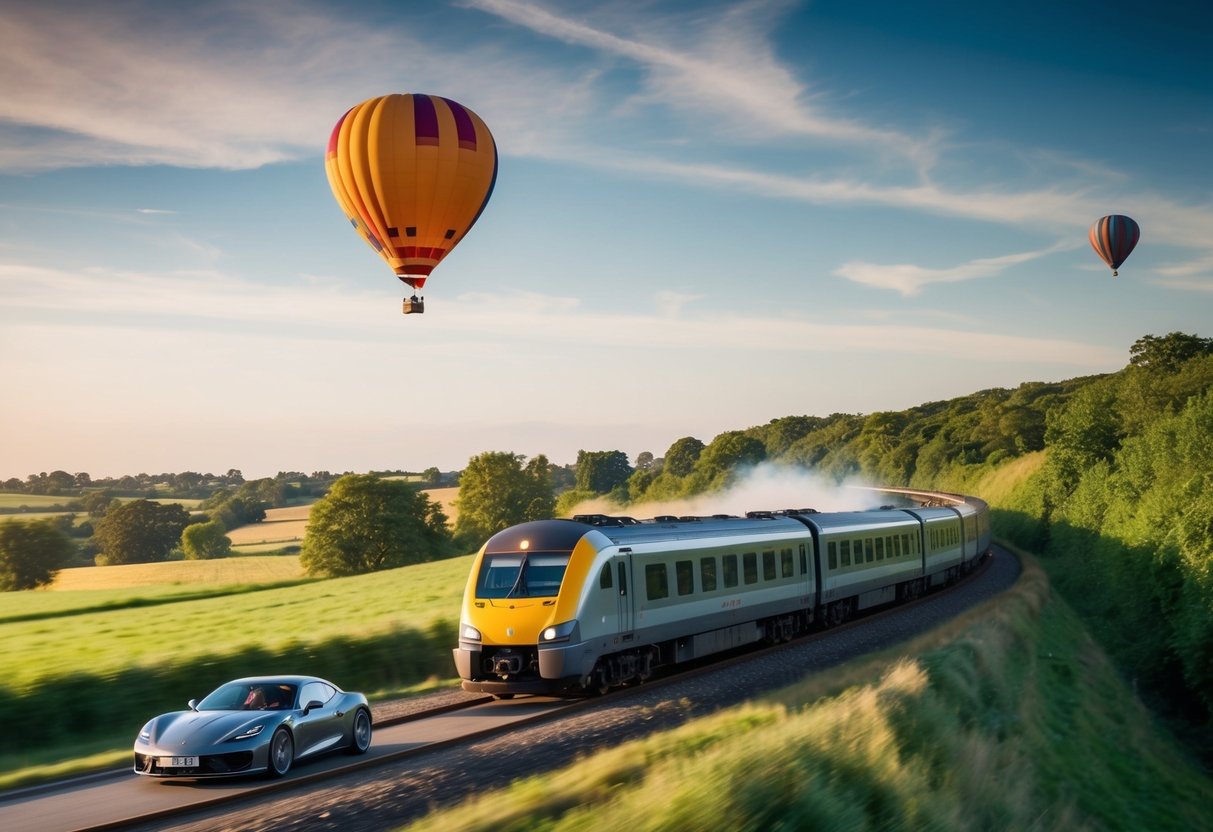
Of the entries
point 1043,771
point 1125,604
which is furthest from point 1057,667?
point 1125,604

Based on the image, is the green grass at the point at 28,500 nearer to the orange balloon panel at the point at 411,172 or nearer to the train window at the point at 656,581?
the orange balloon panel at the point at 411,172

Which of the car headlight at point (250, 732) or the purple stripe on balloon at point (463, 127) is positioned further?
the purple stripe on balloon at point (463, 127)

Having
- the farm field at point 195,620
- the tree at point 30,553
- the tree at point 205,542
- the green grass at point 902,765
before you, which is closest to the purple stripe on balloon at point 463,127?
the farm field at point 195,620

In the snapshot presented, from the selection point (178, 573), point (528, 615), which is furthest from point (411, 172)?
point (178, 573)

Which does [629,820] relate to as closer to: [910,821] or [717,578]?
[910,821]

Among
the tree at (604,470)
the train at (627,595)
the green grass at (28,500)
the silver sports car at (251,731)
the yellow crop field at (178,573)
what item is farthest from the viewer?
the tree at (604,470)

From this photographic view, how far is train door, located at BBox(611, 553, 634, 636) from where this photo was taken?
20.1 metres

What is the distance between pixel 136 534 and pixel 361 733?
268 feet

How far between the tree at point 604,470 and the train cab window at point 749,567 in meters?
161

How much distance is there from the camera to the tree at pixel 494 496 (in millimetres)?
92188

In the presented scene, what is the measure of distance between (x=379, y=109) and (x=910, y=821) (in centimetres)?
2607

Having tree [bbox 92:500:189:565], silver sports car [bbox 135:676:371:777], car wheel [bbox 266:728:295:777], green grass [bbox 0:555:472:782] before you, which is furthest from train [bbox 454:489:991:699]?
tree [bbox 92:500:189:565]

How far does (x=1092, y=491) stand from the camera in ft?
201

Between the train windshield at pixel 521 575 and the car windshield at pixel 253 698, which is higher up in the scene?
the train windshield at pixel 521 575
